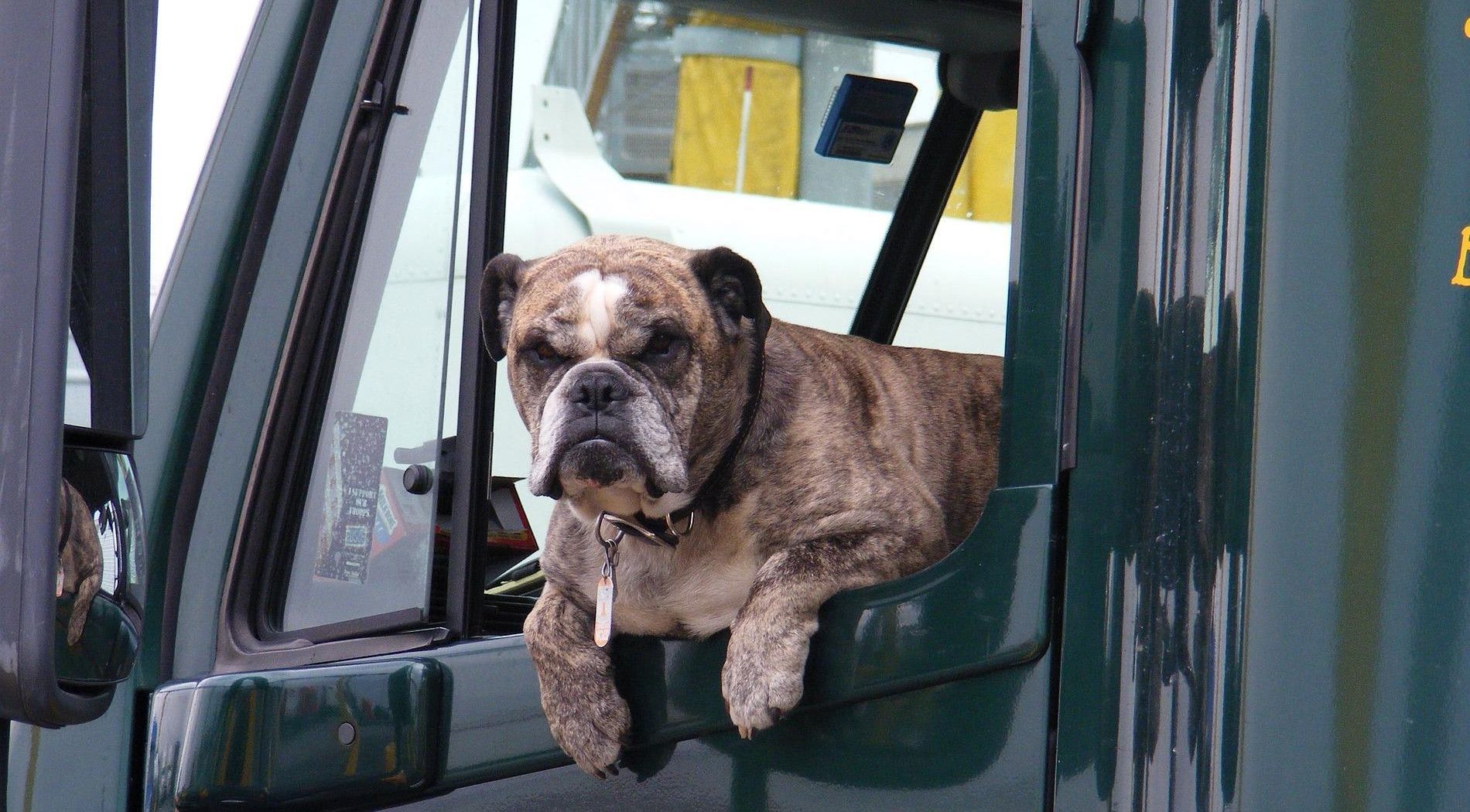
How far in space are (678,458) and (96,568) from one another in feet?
2.59

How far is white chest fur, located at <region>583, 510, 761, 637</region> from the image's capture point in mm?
2008

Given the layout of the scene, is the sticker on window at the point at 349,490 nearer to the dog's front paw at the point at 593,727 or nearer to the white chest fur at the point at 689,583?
the white chest fur at the point at 689,583

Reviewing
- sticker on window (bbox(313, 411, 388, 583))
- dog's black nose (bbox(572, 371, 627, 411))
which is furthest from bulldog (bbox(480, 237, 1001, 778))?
sticker on window (bbox(313, 411, 388, 583))

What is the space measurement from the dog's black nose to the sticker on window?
12.1 inches

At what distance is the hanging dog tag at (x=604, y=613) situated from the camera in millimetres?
1819

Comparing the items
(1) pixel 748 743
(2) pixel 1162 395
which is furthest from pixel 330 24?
(2) pixel 1162 395

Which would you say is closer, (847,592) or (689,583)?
(847,592)

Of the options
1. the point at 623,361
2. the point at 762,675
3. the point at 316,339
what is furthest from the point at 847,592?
the point at 316,339

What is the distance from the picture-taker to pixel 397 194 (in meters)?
2.12

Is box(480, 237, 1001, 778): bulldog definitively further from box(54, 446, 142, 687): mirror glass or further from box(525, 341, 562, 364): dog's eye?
box(54, 446, 142, 687): mirror glass

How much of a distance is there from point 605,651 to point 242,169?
2.83ft

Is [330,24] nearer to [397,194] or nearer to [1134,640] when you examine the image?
[397,194]

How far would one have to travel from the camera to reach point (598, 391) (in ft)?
6.49

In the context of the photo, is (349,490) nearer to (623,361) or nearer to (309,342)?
(309,342)
